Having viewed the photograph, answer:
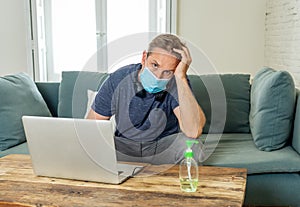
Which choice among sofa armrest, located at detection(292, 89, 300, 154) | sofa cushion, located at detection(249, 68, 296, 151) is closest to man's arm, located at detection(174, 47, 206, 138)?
sofa cushion, located at detection(249, 68, 296, 151)

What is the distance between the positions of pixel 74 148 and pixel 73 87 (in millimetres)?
1372

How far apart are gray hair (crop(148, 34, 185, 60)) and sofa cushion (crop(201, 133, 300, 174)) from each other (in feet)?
2.01

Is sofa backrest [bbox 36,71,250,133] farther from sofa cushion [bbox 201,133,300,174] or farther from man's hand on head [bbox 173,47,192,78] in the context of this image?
man's hand on head [bbox 173,47,192,78]

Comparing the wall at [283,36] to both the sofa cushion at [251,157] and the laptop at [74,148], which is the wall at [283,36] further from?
the laptop at [74,148]

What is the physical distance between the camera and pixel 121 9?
390 centimetres

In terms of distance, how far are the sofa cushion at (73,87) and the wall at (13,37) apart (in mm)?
1308

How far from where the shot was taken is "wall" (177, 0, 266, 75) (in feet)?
12.2

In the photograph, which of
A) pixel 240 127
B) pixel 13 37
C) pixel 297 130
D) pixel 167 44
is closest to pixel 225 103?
pixel 240 127

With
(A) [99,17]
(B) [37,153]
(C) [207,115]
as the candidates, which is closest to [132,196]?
(B) [37,153]

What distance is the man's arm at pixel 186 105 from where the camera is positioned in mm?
1838

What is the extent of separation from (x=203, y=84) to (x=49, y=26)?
6.89 feet

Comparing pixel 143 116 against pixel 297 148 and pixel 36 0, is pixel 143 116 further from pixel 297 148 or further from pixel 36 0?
pixel 36 0

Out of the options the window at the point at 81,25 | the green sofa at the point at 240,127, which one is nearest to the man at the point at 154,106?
the green sofa at the point at 240,127

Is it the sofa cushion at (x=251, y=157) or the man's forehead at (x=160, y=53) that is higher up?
the man's forehead at (x=160, y=53)
